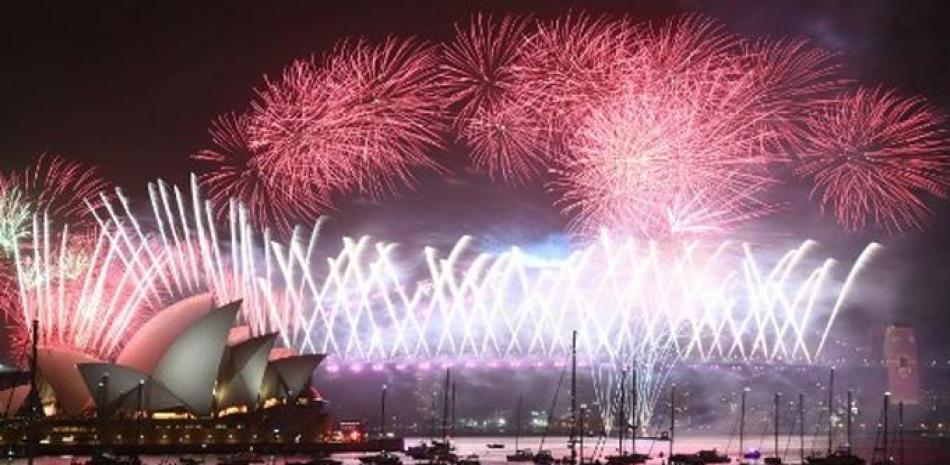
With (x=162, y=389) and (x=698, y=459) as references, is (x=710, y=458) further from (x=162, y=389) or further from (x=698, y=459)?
(x=162, y=389)

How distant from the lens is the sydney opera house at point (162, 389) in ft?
348

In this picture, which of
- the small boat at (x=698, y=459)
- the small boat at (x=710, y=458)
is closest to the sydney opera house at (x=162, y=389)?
the small boat at (x=698, y=459)

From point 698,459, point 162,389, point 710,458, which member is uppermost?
point 162,389

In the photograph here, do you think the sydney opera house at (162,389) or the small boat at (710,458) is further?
the small boat at (710,458)

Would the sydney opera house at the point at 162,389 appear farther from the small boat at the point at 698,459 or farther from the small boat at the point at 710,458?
the small boat at the point at 710,458

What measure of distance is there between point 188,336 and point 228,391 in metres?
9.00

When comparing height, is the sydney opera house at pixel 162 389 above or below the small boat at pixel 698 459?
above

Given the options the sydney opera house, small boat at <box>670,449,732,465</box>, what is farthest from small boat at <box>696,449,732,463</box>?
the sydney opera house

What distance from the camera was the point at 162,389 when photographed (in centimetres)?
10856

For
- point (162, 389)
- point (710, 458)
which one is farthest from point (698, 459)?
point (162, 389)

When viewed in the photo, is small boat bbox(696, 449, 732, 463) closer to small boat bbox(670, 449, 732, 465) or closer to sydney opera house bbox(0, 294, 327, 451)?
small boat bbox(670, 449, 732, 465)

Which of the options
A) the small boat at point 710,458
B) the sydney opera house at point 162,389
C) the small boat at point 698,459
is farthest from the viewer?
the small boat at point 710,458

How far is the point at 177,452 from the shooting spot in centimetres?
11419

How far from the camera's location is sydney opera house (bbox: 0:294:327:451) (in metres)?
106
